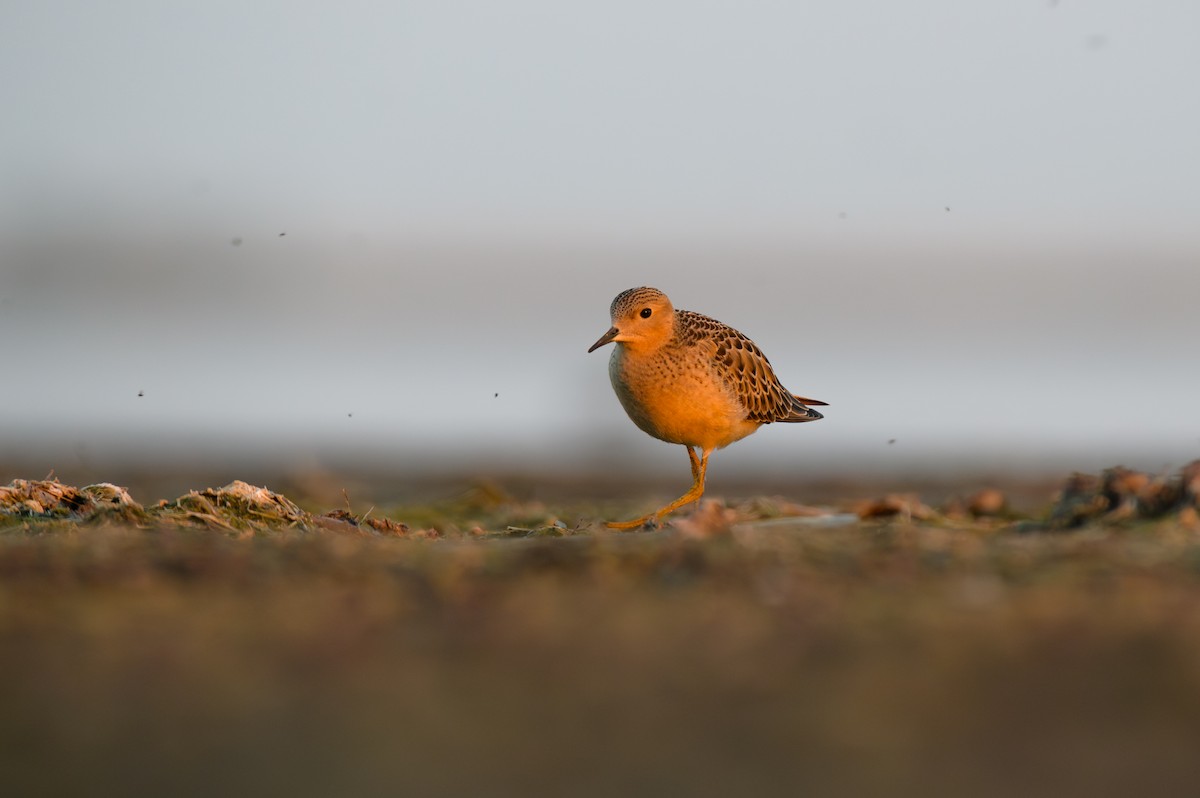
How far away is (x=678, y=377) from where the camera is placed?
880cm

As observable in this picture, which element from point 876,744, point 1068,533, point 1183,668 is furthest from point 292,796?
point 1068,533

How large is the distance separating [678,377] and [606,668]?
564 cm

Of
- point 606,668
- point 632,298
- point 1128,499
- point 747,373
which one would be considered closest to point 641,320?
point 632,298

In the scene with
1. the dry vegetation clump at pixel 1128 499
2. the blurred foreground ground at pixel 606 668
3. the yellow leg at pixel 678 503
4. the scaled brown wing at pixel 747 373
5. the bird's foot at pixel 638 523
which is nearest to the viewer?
the blurred foreground ground at pixel 606 668

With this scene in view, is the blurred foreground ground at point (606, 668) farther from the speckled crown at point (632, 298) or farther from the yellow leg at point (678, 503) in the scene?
the speckled crown at point (632, 298)

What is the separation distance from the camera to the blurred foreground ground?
2.79 m

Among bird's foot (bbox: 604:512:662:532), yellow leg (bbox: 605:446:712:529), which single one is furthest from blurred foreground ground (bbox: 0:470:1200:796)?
yellow leg (bbox: 605:446:712:529)

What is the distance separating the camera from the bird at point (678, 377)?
880 centimetres

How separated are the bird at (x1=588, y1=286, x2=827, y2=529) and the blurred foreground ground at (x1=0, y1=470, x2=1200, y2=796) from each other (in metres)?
4.40

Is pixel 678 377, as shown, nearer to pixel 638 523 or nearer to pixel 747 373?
pixel 747 373

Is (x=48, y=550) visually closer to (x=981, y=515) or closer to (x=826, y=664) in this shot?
(x=826, y=664)

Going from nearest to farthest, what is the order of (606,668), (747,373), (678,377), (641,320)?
(606,668), (678,377), (641,320), (747,373)

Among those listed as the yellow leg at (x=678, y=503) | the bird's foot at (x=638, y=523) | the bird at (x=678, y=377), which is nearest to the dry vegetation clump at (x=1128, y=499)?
the bird's foot at (x=638, y=523)

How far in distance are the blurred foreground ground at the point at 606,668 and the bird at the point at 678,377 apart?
440 cm
